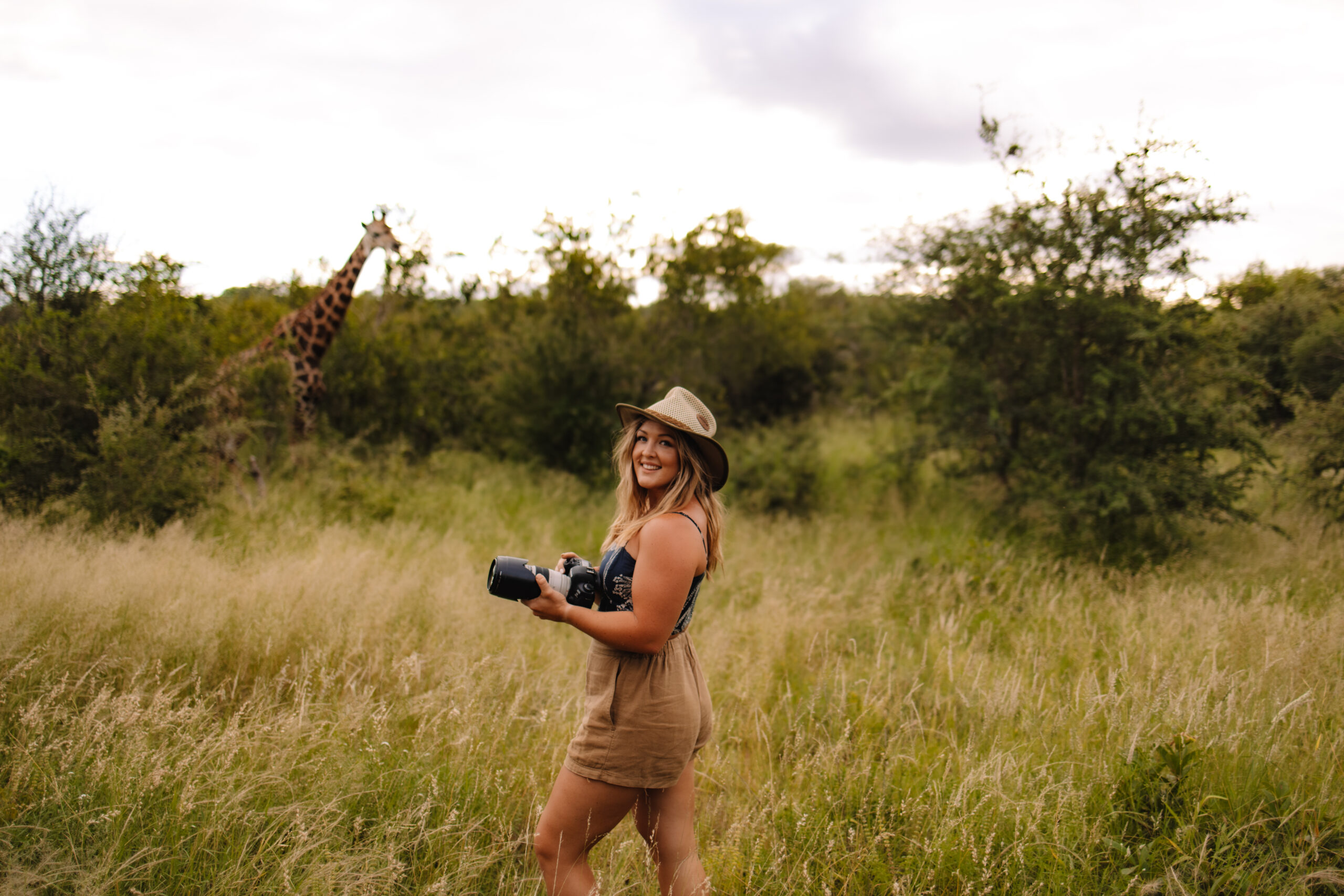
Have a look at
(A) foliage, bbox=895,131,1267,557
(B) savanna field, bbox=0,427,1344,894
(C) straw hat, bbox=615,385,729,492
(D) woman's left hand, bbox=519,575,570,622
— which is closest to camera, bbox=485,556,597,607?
(D) woman's left hand, bbox=519,575,570,622

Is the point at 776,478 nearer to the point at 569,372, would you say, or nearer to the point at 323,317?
the point at 569,372

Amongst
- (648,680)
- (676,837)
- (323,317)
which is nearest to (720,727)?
(676,837)

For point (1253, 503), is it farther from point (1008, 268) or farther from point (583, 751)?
point (583, 751)

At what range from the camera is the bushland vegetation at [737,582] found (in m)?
2.51

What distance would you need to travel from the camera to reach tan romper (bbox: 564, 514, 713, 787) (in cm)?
203

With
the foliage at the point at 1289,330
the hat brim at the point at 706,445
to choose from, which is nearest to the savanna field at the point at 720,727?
the hat brim at the point at 706,445

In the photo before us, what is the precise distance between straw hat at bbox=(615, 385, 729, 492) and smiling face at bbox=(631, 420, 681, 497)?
0.14ft

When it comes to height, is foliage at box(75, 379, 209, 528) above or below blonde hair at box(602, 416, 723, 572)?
below

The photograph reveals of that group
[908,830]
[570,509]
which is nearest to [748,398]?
[570,509]

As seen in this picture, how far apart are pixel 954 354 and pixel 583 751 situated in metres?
7.86

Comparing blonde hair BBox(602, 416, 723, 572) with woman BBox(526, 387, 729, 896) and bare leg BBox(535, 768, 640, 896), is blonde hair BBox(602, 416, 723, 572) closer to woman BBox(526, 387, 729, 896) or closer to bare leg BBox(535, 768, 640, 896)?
woman BBox(526, 387, 729, 896)

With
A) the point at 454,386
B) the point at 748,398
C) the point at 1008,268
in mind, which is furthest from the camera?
the point at 748,398

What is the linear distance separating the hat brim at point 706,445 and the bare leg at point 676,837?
0.89 m

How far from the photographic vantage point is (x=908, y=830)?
8.72 feet
